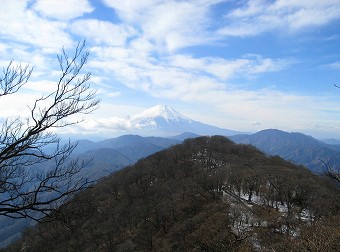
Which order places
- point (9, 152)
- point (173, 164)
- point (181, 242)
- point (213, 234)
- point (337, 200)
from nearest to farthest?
1. point (9, 152)
2. point (213, 234)
3. point (181, 242)
4. point (337, 200)
5. point (173, 164)

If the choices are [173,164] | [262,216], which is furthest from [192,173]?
[262,216]

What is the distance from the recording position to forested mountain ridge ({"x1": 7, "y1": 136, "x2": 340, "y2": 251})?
60400 millimetres

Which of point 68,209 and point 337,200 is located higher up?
point 68,209

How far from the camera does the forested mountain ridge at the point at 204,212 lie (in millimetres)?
60400

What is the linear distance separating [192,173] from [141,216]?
3142cm

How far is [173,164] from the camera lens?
470 feet

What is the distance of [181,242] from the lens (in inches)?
2635

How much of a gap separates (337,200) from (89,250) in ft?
217

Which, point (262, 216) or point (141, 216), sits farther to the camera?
point (141, 216)

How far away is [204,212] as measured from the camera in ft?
257

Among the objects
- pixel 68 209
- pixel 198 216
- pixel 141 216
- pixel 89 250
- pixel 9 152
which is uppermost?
pixel 9 152

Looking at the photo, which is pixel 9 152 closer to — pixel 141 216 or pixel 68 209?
pixel 68 209

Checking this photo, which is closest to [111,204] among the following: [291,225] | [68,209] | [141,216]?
[141,216]

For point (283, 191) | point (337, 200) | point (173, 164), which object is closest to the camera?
point (337, 200)
